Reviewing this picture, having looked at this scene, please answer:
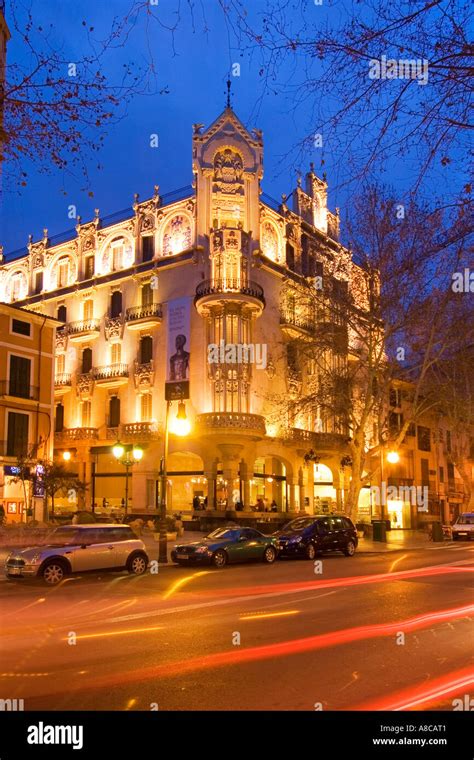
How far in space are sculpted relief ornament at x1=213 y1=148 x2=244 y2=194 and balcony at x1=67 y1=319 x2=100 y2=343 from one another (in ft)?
42.3

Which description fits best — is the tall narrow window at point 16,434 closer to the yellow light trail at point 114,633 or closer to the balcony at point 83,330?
the balcony at point 83,330

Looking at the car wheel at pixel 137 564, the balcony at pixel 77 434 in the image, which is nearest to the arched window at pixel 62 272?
the balcony at pixel 77 434

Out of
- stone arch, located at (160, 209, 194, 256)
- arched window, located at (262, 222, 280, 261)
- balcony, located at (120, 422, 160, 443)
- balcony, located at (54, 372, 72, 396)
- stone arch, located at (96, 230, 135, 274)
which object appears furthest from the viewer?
balcony, located at (54, 372, 72, 396)

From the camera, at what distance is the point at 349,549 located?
2572 centimetres

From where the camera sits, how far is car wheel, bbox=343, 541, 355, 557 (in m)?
25.6

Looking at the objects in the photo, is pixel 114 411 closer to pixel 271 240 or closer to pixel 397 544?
pixel 271 240

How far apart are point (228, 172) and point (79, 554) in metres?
31.0

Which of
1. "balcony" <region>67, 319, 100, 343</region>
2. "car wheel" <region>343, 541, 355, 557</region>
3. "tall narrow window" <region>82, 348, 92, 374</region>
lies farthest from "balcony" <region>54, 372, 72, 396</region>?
"car wheel" <region>343, 541, 355, 557</region>

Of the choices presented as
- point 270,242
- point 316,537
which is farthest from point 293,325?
point 316,537

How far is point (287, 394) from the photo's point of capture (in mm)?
44219

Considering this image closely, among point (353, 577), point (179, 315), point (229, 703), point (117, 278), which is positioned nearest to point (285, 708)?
point (229, 703)

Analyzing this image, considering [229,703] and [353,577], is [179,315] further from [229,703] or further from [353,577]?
[229,703]

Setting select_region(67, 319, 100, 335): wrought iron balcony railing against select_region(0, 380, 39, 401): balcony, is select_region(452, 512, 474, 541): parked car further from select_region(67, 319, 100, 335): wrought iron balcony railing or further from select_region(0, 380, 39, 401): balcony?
select_region(67, 319, 100, 335): wrought iron balcony railing

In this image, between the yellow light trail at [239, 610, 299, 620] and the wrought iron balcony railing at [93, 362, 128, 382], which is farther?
the wrought iron balcony railing at [93, 362, 128, 382]
